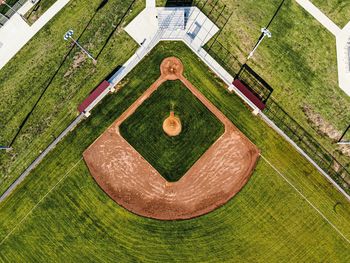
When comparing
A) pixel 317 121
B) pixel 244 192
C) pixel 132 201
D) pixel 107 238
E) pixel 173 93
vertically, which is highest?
pixel 317 121

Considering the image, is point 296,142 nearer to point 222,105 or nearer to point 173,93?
point 222,105

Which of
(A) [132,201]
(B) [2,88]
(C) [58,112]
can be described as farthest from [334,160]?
(B) [2,88]

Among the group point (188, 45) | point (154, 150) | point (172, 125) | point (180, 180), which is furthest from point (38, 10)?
point (180, 180)

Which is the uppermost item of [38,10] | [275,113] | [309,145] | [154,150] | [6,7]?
[275,113]

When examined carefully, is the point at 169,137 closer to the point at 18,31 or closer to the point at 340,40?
the point at 18,31

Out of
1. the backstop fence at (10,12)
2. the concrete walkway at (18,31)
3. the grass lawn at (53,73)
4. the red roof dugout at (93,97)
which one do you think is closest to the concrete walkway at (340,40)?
the grass lawn at (53,73)

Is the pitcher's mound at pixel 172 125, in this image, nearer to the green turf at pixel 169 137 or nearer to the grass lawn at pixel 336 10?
the green turf at pixel 169 137

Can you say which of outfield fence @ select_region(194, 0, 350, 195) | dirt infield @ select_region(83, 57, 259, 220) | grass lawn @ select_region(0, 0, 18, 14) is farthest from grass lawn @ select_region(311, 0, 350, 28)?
grass lawn @ select_region(0, 0, 18, 14)
